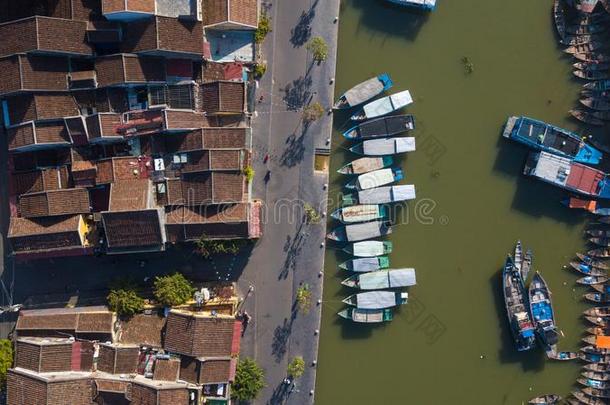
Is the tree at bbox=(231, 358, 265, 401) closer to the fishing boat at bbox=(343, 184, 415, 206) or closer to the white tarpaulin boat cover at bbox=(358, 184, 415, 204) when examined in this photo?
the fishing boat at bbox=(343, 184, 415, 206)

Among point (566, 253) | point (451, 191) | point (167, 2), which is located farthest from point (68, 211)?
point (566, 253)

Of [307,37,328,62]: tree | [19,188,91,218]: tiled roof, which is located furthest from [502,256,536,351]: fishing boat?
[19,188,91,218]: tiled roof

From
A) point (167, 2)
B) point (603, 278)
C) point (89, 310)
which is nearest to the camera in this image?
point (167, 2)

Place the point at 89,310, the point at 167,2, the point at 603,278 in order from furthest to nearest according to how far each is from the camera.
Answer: the point at 603,278 → the point at 89,310 → the point at 167,2

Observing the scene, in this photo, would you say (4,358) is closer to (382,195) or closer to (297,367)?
(297,367)

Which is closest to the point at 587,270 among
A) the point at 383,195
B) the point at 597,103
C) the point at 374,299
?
the point at 597,103

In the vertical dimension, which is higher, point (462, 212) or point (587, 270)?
point (462, 212)

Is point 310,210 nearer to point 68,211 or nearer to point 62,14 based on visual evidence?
point 68,211

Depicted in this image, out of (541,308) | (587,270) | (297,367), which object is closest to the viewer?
(297,367)
